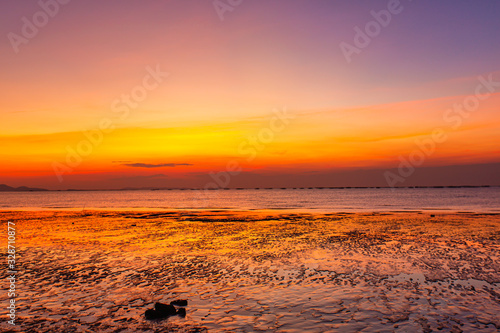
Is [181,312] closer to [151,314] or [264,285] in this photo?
[151,314]

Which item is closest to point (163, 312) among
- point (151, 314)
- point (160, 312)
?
point (160, 312)

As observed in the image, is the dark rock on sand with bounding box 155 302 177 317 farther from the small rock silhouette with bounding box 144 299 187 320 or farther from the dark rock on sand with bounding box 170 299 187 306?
the dark rock on sand with bounding box 170 299 187 306

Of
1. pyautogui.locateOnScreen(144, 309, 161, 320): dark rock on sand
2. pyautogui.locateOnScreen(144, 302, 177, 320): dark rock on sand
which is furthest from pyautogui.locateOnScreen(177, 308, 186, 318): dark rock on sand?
pyautogui.locateOnScreen(144, 309, 161, 320): dark rock on sand

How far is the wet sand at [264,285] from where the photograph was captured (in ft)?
33.7

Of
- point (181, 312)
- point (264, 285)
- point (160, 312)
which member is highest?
point (160, 312)

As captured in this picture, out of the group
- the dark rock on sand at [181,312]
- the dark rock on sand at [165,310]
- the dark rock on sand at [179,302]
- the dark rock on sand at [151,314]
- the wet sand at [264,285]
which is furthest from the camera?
the dark rock on sand at [179,302]

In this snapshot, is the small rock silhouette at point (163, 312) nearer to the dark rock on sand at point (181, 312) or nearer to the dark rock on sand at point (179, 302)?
the dark rock on sand at point (181, 312)

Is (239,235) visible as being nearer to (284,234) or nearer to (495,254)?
(284,234)

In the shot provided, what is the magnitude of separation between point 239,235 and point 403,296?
59.9 ft

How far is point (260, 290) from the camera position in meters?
13.5

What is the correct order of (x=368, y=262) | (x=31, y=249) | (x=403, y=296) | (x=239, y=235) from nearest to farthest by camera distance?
(x=403, y=296), (x=368, y=262), (x=31, y=249), (x=239, y=235)

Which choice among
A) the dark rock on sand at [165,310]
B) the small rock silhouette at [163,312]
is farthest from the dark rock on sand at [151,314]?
the dark rock on sand at [165,310]

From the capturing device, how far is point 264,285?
1425 cm

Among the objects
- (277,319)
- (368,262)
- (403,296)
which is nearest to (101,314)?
(277,319)
